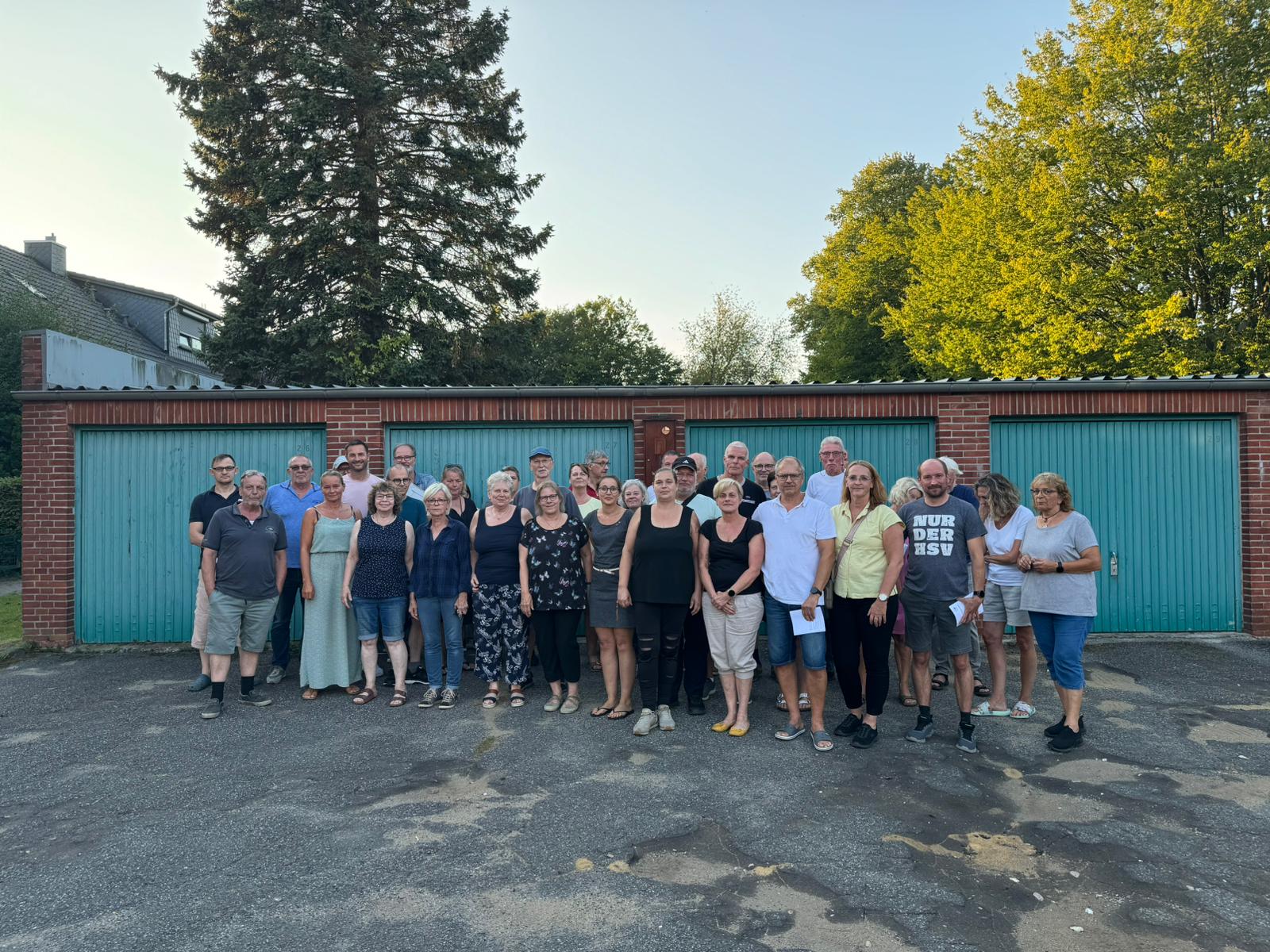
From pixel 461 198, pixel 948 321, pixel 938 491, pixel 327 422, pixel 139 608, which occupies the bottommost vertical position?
pixel 139 608

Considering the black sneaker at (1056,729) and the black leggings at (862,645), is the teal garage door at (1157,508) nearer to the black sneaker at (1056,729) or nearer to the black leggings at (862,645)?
the black sneaker at (1056,729)

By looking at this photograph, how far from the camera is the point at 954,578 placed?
489 centimetres

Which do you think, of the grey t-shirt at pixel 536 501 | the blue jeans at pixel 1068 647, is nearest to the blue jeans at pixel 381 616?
the grey t-shirt at pixel 536 501

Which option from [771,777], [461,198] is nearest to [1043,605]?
[771,777]

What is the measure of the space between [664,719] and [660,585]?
90cm

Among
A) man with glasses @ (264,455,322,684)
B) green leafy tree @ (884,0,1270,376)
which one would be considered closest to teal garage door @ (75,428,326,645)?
man with glasses @ (264,455,322,684)

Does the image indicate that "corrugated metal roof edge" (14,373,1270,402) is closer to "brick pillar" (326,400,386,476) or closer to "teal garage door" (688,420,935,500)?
"brick pillar" (326,400,386,476)

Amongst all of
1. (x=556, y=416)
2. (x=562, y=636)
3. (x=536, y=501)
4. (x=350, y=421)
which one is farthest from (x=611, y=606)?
(x=350, y=421)

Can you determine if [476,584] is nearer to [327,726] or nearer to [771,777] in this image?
[327,726]

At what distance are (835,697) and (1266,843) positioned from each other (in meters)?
2.78

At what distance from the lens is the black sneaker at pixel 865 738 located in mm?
4953

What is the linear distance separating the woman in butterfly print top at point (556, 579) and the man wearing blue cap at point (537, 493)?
0.53 feet

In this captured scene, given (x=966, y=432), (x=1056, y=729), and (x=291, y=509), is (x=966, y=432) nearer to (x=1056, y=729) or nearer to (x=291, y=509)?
(x=1056, y=729)

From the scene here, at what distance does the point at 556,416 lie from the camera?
8164mm
